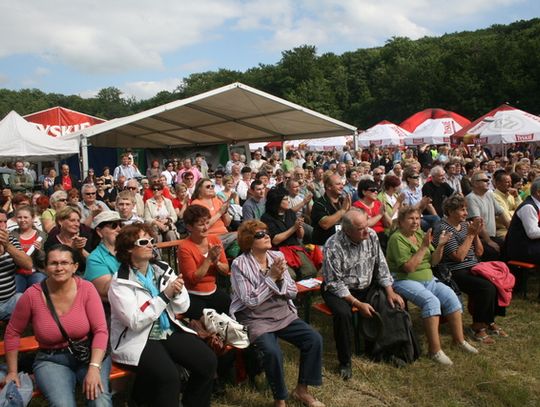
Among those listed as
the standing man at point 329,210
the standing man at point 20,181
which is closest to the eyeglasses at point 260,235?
the standing man at point 329,210

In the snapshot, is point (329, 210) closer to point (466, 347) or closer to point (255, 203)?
point (255, 203)

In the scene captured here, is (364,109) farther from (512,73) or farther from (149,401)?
(149,401)

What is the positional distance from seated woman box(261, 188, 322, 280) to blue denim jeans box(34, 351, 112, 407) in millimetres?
2508

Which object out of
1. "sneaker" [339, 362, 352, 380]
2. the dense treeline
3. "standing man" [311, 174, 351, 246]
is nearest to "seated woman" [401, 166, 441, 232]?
"standing man" [311, 174, 351, 246]

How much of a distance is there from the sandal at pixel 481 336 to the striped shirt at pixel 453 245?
0.62 metres

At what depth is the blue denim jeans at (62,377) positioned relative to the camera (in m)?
2.74

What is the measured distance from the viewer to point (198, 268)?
3947 millimetres

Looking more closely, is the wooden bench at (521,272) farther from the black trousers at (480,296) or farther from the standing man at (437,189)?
the standing man at (437,189)

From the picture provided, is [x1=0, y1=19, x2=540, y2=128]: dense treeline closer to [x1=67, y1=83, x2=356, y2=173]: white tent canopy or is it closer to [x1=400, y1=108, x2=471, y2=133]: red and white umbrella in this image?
[x1=400, y1=108, x2=471, y2=133]: red and white umbrella

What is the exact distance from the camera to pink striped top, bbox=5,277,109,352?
2869mm

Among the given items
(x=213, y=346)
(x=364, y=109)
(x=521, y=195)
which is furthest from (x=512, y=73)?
(x=213, y=346)

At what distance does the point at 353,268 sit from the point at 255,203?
2445mm

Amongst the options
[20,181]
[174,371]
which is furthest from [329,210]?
[20,181]

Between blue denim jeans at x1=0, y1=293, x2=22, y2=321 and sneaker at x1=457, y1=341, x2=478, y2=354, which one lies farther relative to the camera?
sneaker at x1=457, y1=341, x2=478, y2=354
